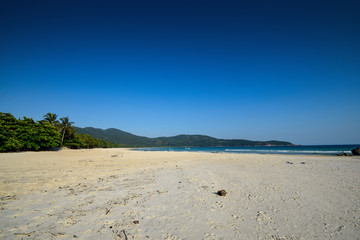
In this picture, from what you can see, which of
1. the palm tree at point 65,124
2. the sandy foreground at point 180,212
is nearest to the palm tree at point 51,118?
the palm tree at point 65,124

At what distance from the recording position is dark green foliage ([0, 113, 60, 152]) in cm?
3064

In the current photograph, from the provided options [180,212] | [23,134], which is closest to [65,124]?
[23,134]

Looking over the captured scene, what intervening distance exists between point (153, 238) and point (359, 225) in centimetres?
492

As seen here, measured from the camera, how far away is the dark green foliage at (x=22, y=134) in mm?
30636

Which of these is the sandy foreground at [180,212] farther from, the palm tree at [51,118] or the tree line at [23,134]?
the palm tree at [51,118]

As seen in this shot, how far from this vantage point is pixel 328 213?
4.31 m

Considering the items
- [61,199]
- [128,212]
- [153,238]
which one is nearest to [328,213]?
[153,238]

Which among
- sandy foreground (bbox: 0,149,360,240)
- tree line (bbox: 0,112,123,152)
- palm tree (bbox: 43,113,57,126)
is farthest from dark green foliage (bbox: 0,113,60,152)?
sandy foreground (bbox: 0,149,360,240)

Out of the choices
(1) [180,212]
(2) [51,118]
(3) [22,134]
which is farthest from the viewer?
(2) [51,118]

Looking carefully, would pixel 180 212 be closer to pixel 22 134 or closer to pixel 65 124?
pixel 22 134

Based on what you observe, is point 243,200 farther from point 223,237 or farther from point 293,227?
point 223,237

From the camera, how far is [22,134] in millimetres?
34125

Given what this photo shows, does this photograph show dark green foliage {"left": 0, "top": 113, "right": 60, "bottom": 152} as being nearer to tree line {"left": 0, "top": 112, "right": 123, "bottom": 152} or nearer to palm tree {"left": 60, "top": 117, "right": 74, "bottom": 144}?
tree line {"left": 0, "top": 112, "right": 123, "bottom": 152}

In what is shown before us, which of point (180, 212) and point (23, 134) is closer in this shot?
point (180, 212)
